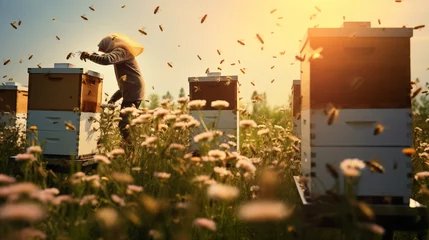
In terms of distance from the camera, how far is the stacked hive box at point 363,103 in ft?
9.78

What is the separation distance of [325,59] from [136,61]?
4.56m

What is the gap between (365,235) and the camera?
2.32 metres

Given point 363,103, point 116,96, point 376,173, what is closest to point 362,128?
point 363,103

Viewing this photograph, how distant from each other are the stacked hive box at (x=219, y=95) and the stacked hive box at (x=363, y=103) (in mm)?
3463

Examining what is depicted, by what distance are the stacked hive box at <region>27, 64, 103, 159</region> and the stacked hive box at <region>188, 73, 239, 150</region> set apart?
5.95 ft

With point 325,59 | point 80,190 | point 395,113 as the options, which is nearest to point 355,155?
point 395,113

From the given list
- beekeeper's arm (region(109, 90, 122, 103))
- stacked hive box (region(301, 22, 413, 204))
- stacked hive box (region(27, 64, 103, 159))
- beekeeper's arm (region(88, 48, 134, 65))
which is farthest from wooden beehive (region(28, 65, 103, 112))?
stacked hive box (region(301, 22, 413, 204))

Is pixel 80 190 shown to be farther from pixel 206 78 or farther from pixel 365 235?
pixel 206 78

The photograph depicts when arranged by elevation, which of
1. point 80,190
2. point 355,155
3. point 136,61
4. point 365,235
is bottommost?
point 365,235

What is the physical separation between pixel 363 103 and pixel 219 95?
373 centimetres

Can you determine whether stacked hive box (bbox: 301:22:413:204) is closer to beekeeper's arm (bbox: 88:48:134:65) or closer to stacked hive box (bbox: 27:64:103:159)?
stacked hive box (bbox: 27:64:103:159)

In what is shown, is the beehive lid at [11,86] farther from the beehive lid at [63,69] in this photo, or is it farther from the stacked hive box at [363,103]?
the stacked hive box at [363,103]

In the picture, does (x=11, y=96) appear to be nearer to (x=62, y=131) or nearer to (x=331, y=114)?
(x=62, y=131)

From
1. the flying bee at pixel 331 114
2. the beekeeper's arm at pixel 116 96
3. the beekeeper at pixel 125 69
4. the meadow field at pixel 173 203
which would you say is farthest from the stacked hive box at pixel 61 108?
the flying bee at pixel 331 114
